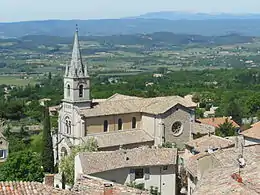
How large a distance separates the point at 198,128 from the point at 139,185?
20.5m

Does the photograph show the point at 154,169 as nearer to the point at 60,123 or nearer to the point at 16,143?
the point at 60,123

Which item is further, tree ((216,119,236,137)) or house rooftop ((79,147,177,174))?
tree ((216,119,236,137))

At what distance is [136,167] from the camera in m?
29.1

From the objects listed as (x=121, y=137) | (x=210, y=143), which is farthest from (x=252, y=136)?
(x=121, y=137)

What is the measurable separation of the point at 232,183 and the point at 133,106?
34.7 meters

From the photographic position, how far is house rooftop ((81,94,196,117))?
4466 cm

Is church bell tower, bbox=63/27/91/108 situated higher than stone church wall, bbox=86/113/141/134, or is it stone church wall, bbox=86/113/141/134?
church bell tower, bbox=63/27/91/108

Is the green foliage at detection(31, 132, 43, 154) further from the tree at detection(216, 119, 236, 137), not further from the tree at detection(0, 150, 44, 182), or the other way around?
the tree at detection(0, 150, 44, 182)

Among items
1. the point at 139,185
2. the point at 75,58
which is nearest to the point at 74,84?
the point at 75,58

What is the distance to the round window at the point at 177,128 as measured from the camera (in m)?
46.4

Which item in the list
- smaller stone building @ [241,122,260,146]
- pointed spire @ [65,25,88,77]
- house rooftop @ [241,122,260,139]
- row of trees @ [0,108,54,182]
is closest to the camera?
row of trees @ [0,108,54,182]

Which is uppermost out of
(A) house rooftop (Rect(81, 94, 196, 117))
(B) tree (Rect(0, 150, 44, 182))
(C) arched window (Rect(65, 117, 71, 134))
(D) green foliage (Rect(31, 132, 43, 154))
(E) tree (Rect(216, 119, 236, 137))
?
(A) house rooftop (Rect(81, 94, 196, 117))

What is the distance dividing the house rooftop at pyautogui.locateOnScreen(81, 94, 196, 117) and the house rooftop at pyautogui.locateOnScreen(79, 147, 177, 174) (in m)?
14.4

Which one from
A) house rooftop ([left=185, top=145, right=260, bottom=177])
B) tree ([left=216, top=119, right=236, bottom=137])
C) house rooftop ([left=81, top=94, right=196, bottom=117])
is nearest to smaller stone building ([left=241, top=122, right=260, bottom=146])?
house rooftop ([left=185, top=145, right=260, bottom=177])
